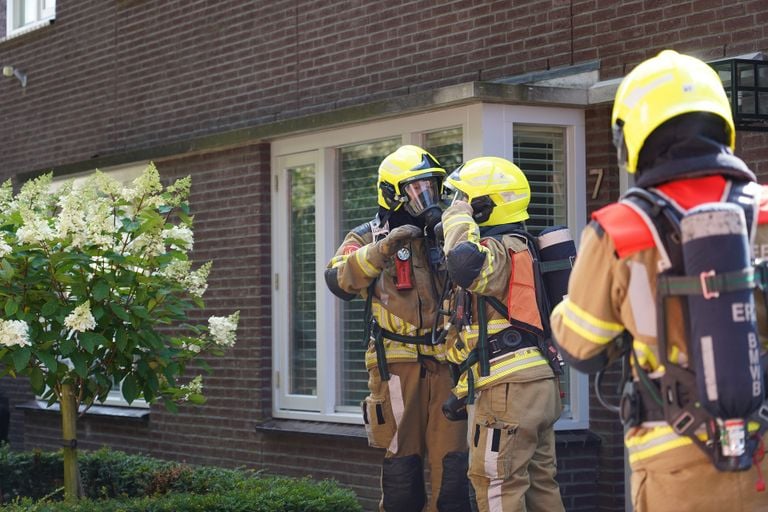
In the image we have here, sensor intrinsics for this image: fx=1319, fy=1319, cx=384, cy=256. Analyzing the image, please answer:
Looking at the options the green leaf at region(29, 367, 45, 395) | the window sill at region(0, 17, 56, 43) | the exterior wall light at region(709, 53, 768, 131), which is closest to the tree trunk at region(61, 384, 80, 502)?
the green leaf at region(29, 367, 45, 395)

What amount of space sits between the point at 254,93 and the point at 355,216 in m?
1.80

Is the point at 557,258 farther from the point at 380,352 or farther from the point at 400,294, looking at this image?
the point at 380,352

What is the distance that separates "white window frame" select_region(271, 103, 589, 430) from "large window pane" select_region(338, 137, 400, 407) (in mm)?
63

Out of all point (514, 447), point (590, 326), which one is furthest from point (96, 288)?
point (590, 326)

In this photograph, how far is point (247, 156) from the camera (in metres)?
10.6

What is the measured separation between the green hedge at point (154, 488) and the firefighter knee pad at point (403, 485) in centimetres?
55

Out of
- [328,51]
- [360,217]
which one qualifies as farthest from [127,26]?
[360,217]

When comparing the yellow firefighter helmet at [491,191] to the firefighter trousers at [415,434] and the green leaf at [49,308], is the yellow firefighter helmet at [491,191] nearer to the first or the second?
the firefighter trousers at [415,434]

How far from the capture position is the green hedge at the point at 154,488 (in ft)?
23.8

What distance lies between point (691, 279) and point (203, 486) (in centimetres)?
501

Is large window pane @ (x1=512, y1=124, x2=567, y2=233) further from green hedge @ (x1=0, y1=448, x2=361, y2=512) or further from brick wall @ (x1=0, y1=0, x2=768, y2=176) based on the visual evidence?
green hedge @ (x1=0, y1=448, x2=361, y2=512)

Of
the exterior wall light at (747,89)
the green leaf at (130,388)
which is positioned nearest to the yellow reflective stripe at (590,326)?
the exterior wall light at (747,89)

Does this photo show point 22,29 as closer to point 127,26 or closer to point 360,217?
point 127,26

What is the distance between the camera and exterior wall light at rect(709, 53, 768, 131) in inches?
266
